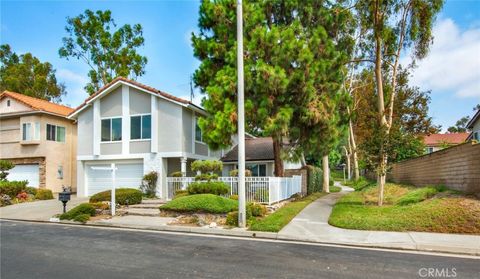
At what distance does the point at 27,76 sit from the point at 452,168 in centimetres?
4771

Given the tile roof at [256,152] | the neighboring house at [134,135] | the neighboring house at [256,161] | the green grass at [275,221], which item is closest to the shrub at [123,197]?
the neighboring house at [134,135]

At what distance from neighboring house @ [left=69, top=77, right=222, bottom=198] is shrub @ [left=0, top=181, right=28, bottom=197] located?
131 inches

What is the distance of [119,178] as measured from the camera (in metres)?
22.3

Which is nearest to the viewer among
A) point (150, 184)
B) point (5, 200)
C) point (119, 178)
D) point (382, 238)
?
point (382, 238)

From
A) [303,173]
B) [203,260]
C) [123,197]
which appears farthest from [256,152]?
[203,260]

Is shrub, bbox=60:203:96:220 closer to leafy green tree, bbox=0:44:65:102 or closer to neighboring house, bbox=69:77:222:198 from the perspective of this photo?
neighboring house, bbox=69:77:222:198

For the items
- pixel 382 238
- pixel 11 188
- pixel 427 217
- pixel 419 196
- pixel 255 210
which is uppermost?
pixel 419 196

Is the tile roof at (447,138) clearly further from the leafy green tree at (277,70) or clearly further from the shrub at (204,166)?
the shrub at (204,166)

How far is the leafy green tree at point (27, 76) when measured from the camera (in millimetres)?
43125

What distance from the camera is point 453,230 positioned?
10.1 metres

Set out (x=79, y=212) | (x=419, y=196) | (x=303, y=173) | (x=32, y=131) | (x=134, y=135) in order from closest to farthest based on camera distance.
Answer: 1. (x=419, y=196)
2. (x=79, y=212)
3. (x=134, y=135)
4. (x=303, y=173)
5. (x=32, y=131)

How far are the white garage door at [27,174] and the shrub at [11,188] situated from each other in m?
3.74

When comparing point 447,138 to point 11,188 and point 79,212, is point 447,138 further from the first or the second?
point 11,188

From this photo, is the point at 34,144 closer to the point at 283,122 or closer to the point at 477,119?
the point at 283,122
